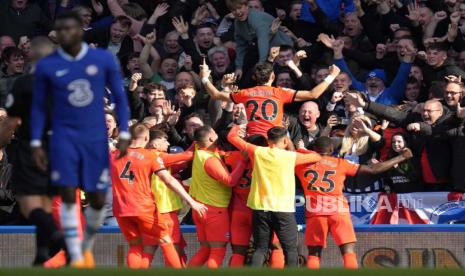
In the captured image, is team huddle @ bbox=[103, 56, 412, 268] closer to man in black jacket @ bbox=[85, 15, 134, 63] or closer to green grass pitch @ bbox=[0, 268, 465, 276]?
man in black jacket @ bbox=[85, 15, 134, 63]

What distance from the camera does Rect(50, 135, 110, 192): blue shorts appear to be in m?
10.6

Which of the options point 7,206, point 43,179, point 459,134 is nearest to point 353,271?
point 43,179

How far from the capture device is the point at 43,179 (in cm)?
1159

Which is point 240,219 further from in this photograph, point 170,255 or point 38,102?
point 38,102

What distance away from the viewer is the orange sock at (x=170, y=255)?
14898 millimetres

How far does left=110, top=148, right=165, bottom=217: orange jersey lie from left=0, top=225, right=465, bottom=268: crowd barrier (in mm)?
1078

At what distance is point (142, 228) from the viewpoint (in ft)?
49.5

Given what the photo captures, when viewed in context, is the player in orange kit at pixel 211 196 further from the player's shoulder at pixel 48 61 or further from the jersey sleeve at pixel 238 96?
the player's shoulder at pixel 48 61

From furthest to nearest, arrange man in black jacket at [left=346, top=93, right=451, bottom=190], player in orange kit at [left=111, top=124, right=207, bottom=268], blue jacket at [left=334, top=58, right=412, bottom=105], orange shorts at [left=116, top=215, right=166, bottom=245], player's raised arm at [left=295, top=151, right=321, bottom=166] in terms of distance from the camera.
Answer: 1. blue jacket at [left=334, top=58, right=412, bottom=105]
2. man in black jacket at [left=346, top=93, right=451, bottom=190]
3. orange shorts at [left=116, top=215, right=166, bottom=245]
4. player in orange kit at [left=111, top=124, right=207, bottom=268]
5. player's raised arm at [left=295, top=151, right=321, bottom=166]

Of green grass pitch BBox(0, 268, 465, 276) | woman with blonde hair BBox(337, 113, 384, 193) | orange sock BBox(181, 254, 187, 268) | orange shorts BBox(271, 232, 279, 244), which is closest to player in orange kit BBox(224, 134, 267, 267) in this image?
orange shorts BBox(271, 232, 279, 244)

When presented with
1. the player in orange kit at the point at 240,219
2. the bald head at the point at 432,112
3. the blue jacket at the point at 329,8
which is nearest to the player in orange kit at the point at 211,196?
the player in orange kit at the point at 240,219

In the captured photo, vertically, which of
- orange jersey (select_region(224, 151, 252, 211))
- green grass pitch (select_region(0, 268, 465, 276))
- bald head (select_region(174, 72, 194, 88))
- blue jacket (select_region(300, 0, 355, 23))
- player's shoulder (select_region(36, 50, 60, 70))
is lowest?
green grass pitch (select_region(0, 268, 465, 276))

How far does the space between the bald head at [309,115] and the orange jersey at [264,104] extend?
A: 64.0 inches

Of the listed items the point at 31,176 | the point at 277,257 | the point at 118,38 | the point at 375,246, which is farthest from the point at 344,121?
the point at 31,176
